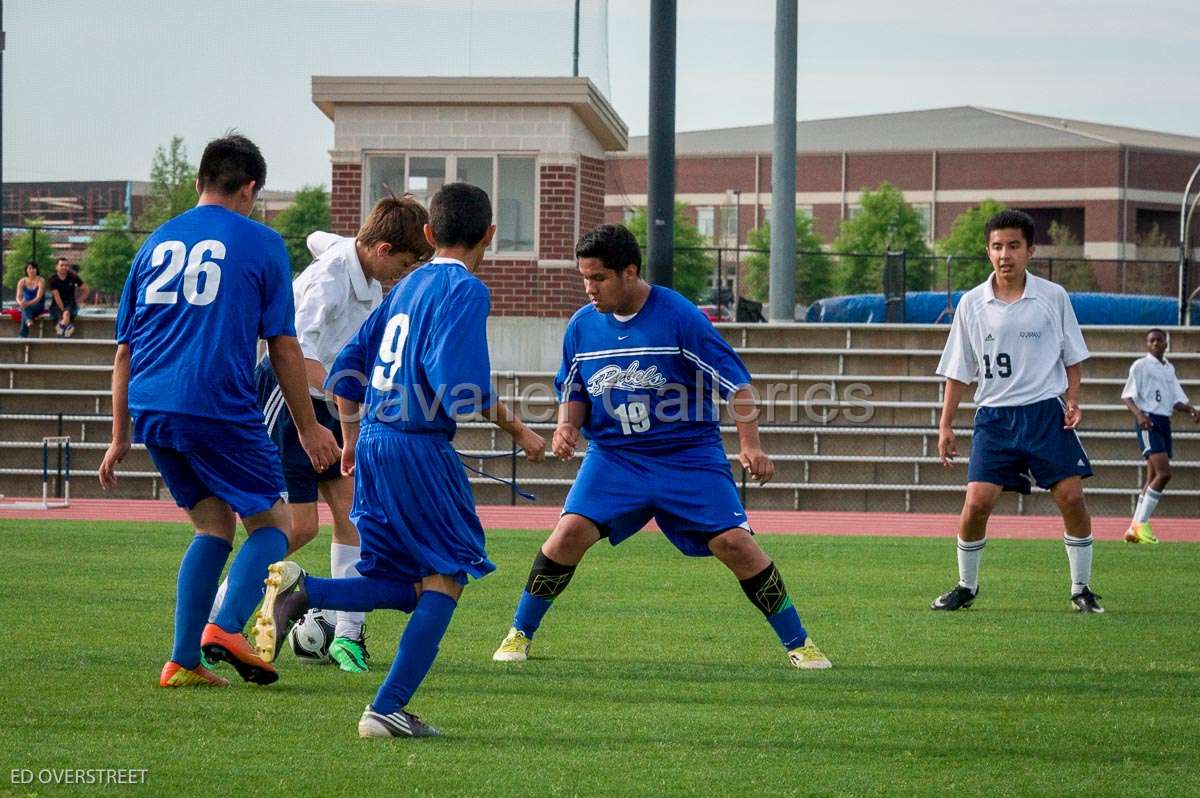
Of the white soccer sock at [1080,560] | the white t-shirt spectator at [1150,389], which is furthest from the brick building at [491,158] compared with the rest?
the white soccer sock at [1080,560]

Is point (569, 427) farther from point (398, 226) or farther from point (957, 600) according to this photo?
point (957, 600)

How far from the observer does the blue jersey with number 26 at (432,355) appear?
5.21 metres

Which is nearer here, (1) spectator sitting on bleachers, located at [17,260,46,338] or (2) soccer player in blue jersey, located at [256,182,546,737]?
(2) soccer player in blue jersey, located at [256,182,546,737]

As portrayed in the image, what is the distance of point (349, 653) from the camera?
6.99m

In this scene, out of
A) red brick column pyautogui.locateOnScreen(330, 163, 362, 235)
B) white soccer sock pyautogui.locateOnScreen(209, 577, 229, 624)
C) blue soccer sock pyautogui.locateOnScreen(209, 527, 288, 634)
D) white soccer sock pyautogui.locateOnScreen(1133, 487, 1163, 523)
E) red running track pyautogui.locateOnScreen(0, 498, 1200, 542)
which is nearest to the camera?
blue soccer sock pyautogui.locateOnScreen(209, 527, 288, 634)

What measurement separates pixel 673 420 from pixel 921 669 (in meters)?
1.56

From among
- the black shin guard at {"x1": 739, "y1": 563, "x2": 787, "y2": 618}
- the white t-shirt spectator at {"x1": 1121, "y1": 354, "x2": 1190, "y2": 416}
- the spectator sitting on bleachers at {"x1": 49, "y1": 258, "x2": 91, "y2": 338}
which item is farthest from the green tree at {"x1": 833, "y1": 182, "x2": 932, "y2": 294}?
the black shin guard at {"x1": 739, "y1": 563, "x2": 787, "y2": 618}

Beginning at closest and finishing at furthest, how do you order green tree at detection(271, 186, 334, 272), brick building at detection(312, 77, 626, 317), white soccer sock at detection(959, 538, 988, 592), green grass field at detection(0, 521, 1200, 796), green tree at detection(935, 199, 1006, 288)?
green grass field at detection(0, 521, 1200, 796) → white soccer sock at detection(959, 538, 988, 592) → brick building at detection(312, 77, 626, 317) → green tree at detection(935, 199, 1006, 288) → green tree at detection(271, 186, 334, 272)

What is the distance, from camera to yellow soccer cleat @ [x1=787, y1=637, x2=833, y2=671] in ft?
23.2

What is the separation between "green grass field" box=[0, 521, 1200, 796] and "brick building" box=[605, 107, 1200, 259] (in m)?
70.0

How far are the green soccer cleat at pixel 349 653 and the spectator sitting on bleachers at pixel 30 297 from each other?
18.4 metres

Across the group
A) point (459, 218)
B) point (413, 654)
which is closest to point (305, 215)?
point (459, 218)

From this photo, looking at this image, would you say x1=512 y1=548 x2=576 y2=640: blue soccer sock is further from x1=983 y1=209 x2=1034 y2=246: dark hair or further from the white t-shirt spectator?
the white t-shirt spectator

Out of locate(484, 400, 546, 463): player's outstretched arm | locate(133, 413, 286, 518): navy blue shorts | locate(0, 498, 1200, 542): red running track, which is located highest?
locate(484, 400, 546, 463): player's outstretched arm
